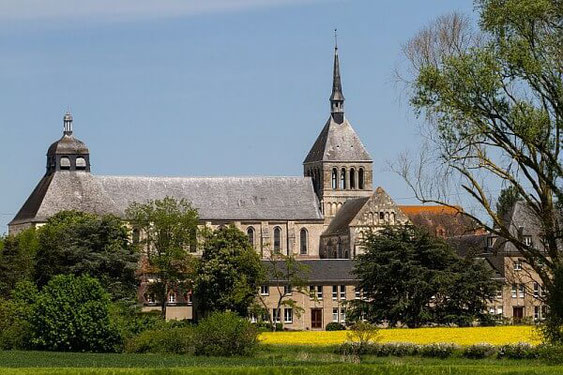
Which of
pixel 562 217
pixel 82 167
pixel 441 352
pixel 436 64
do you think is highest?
pixel 82 167

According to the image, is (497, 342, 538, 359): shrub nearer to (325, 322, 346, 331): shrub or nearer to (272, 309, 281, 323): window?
(325, 322, 346, 331): shrub

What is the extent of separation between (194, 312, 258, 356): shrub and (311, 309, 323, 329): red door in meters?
53.5

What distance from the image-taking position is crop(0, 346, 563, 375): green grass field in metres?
39.8

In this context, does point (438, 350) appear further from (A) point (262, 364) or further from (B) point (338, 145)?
(B) point (338, 145)

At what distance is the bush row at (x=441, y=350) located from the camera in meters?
50.8

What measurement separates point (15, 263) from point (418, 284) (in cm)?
3264

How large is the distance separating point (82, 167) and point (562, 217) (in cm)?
9793

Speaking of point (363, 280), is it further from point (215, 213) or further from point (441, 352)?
point (215, 213)

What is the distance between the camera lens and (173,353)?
57.4 meters

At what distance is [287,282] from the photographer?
106875mm

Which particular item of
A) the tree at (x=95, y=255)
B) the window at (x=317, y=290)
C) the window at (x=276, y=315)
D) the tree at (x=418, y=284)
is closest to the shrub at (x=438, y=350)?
the tree at (x=418, y=284)

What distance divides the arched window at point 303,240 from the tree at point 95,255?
40.7m

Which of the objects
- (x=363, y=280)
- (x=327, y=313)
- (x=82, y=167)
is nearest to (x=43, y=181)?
(x=82, y=167)

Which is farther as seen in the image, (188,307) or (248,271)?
(188,307)
